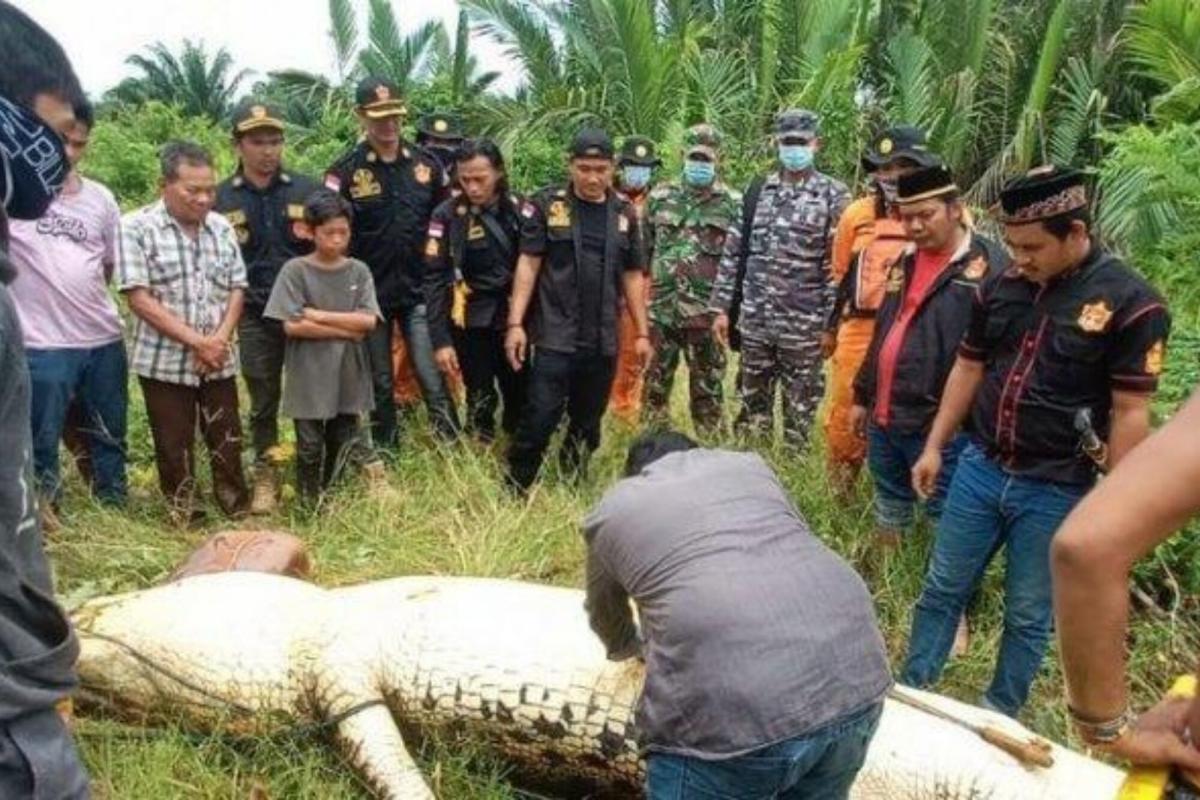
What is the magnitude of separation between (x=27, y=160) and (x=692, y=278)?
180 inches

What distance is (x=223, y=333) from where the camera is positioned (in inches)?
188

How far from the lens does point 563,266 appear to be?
500 cm

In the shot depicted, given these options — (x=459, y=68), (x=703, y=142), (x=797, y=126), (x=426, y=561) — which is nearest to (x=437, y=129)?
(x=703, y=142)

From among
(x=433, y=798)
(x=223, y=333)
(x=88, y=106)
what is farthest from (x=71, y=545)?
(x=88, y=106)

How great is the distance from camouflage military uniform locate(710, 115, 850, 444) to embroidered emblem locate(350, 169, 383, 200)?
5.70ft

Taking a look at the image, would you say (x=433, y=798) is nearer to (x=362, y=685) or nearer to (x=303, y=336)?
(x=362, y=685)

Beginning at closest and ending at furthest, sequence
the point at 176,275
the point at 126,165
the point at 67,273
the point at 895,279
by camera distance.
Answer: the point at 895,279
the point at 67,273
the point at 176,275
the point at 126,165

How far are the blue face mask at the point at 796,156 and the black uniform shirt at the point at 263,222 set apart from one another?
2.13m

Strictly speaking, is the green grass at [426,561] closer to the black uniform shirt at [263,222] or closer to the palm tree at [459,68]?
the black uniform shirt at [263,222]

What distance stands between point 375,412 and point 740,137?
24.6 ft

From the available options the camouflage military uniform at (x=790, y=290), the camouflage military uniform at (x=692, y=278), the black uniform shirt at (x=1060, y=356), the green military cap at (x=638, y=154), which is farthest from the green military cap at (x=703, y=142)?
the black uniform shirt at (x=1060, y=356)

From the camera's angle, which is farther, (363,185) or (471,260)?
(363,185)

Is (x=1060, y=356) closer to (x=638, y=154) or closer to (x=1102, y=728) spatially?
(x=1102, y=728)

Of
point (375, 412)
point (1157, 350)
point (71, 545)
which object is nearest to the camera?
point (1157, 350)
